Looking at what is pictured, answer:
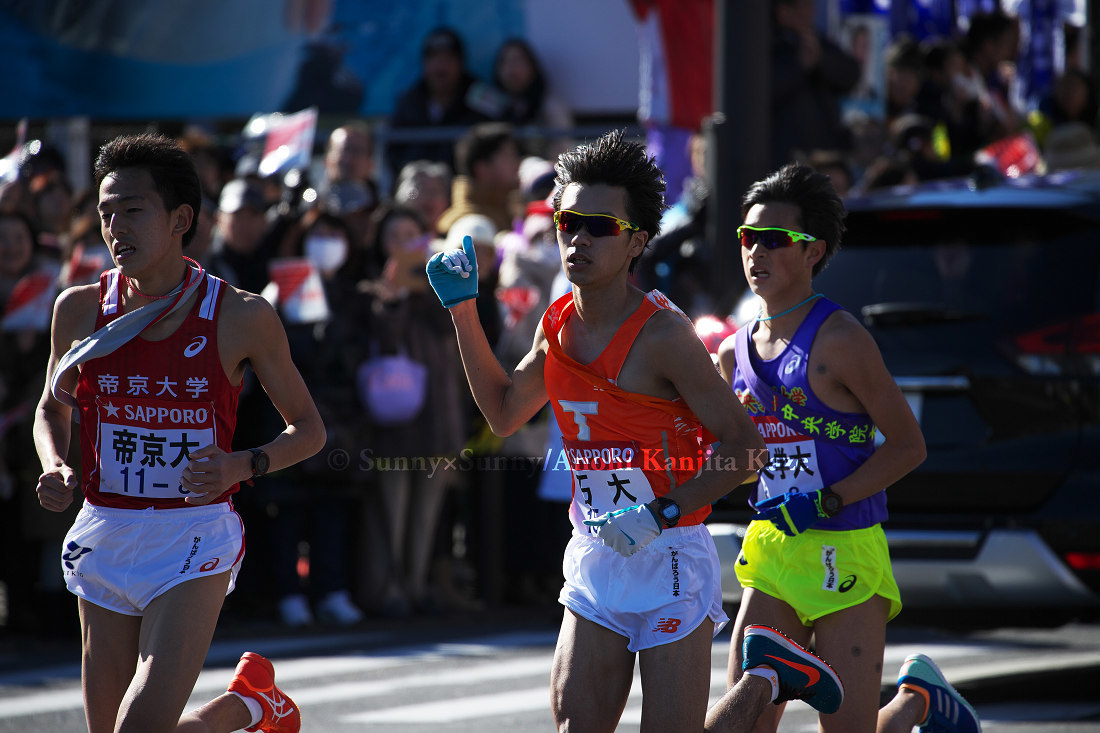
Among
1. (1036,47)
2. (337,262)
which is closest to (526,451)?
(337,262)

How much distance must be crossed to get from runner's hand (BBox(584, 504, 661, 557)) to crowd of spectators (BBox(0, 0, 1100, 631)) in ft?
15.3

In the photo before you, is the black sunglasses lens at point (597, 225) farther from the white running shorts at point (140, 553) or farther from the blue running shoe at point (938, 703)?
the blue running shoe at point (938, 703)

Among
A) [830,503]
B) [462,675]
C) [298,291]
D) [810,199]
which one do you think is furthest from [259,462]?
[298,291]

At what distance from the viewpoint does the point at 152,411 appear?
471 cm

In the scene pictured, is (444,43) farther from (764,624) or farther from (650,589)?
(650,589)

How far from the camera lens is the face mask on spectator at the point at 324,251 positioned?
953 cm

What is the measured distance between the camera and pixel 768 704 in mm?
4965

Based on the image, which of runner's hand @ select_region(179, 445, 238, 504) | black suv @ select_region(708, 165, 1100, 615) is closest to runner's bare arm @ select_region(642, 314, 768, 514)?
runner's hand @ select_region(179, 445, 238, 504)

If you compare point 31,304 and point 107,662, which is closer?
point 107,662

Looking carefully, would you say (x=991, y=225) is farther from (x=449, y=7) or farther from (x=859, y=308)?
(x=449, y=7)

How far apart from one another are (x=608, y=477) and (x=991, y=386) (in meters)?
A: 2.59

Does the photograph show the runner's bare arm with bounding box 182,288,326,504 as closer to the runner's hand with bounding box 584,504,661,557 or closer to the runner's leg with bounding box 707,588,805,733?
the runner's hand with bounding box 584,504,661,557

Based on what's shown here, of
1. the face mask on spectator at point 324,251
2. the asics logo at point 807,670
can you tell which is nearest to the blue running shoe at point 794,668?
the asics logo at point 807,670

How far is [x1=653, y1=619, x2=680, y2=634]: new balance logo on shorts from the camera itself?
14.9 ft
